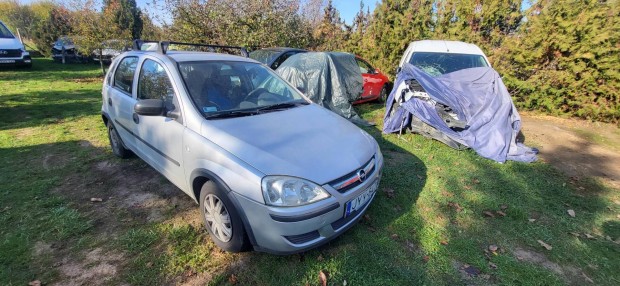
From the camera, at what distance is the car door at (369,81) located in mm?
8000

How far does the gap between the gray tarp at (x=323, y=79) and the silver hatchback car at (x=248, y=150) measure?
3.10m

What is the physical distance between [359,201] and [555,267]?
72.2 inches

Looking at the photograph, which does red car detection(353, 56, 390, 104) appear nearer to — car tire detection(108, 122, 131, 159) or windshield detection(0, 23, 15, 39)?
car tire detection(108, 122, 131, 159)

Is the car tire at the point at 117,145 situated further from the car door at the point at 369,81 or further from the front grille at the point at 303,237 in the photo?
the car door at the point at 369,81

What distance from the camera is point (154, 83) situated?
301 centimetres

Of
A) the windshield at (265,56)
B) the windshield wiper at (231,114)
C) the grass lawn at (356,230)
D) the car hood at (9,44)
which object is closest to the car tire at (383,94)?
the windshield at (265,56)

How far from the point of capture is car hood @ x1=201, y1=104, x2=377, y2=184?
6.86ft

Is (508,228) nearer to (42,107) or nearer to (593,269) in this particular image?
(593,269)

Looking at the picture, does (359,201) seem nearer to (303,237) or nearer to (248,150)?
(303,237)

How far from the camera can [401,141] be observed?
17.3 ft

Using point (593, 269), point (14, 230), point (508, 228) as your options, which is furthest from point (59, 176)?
point (593, 269)

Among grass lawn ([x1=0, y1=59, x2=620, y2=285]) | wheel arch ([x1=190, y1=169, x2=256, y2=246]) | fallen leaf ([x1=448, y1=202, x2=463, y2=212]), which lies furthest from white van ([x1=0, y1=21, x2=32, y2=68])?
fallen leaf ([x1=448, y1=202, x2=463, y2=212])

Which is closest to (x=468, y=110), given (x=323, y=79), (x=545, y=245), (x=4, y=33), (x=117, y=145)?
(x=545, y=245)

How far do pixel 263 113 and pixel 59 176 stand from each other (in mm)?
2906
